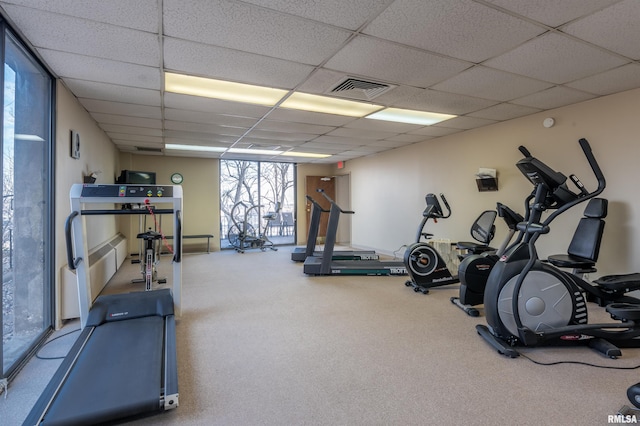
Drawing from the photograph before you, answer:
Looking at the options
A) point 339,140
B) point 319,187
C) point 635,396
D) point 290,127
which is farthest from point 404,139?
point 635,396

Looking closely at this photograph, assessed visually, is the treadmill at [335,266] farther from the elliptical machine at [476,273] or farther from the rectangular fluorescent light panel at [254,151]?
the rectangular fluorescent light panel at [254,151]

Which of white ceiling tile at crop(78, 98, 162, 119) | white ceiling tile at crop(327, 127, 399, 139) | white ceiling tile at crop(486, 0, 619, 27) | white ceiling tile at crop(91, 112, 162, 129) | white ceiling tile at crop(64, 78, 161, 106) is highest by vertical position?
white ceiling tile at crop(327, 127, 399, 139)

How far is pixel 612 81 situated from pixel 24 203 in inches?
224

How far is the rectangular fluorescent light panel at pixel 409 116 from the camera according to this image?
4.43 m

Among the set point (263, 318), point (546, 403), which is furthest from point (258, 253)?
point (546, 403)

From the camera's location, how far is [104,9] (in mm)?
2020

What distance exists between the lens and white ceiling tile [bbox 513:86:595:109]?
3.58m

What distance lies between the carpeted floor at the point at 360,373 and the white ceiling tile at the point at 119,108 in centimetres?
259

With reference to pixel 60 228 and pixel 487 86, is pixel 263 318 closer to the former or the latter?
pixel 60 228

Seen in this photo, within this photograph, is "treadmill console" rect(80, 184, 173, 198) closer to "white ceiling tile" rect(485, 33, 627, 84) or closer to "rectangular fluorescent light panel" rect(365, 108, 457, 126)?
"rectangular fluorescent light panel" rect(365, 108, 457, 126)

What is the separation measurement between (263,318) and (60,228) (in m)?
2.22

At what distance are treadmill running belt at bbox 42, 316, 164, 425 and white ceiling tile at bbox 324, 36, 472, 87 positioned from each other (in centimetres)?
272

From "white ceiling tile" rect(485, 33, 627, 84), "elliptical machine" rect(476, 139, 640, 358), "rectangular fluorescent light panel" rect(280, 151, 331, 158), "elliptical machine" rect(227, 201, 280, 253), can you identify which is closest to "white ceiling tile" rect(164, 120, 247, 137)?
"rectangular fluorescent light panel" rect(280, 151, 331, 158)

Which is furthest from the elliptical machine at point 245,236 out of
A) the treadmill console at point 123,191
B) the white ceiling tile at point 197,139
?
the treadmill console at point 123,191
